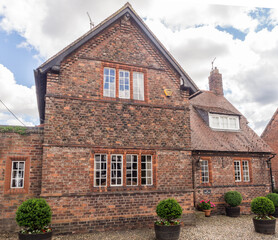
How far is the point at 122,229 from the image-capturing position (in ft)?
31.0

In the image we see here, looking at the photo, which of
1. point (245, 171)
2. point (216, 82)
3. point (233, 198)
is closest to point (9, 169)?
point (233, 198)

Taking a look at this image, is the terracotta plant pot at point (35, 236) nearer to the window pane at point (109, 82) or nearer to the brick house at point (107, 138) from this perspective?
the brick house at point (107, 138)

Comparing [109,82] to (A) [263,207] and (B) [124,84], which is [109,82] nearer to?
(B) [124,84]

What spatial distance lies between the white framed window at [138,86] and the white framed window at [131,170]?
8.67 ft

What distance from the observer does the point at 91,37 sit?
10.3 metres

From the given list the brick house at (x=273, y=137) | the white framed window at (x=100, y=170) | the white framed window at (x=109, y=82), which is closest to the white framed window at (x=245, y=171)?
the brick house at (x=273, y=137)

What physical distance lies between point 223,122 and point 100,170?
10486 mm

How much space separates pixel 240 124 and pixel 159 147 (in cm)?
968

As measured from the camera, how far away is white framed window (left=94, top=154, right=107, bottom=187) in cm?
955

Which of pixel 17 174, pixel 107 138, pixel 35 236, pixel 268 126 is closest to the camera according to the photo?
pixel 35 236

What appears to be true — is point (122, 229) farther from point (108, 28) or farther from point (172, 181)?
point (108, 28)

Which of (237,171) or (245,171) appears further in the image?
(245,171)

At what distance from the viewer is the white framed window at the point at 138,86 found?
1088 centimetres

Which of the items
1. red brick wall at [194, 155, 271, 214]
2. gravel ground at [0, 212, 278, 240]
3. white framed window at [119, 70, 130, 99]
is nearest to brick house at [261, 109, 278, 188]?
red brick wall at [194, 155, 271, 214]
